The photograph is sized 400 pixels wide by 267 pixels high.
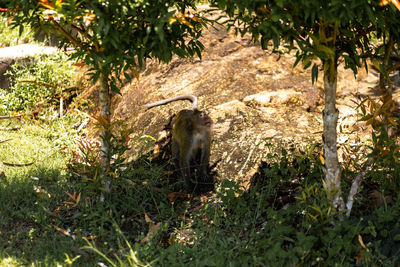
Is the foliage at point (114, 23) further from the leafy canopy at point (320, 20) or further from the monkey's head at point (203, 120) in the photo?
the monkey's head at point (203, 120)

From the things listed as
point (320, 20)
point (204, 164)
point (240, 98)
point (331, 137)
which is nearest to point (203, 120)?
point (204, 164)

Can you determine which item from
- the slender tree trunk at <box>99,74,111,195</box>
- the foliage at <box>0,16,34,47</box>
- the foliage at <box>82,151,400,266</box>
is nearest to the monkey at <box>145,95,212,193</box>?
the foliage at <box>82,151,400,266</box>

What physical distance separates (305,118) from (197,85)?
59.7 inches

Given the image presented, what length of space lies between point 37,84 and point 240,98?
3.03 metres

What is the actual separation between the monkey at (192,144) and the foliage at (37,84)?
2661 mm

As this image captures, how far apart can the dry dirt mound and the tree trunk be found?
102 centimetres

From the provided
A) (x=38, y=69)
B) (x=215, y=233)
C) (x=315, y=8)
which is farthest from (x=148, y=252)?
(x=38, y=69)

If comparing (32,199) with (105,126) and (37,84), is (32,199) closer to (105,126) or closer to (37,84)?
(105,126)

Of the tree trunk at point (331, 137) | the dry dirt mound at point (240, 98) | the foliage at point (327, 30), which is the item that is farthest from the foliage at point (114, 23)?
the dry dirt mound at point (240, 98)

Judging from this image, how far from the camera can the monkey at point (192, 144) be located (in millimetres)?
4496

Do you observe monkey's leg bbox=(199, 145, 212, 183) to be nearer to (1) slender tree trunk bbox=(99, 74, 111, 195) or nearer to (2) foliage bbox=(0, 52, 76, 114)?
(1) slender tree trunk bbox=(99, 74, 111, 195)

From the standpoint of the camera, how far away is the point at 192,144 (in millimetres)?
4586

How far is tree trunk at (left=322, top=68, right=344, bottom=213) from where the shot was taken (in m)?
3.15

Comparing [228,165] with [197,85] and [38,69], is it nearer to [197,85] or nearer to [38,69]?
[197,85]
